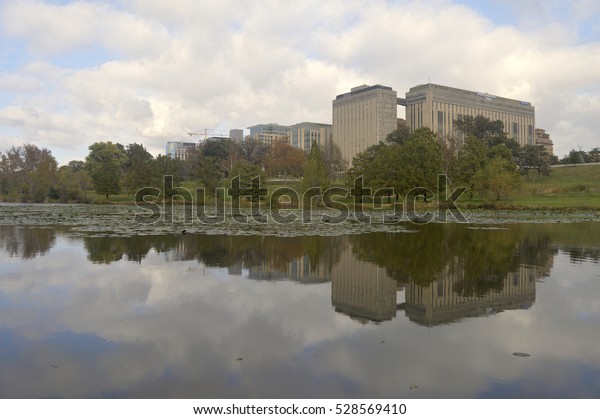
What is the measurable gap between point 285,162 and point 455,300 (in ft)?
313

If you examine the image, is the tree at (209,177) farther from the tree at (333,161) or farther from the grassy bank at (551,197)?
the tree at (333,161)

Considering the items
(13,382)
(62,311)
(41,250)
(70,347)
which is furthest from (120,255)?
(13,382)

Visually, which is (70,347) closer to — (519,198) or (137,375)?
(137,375)

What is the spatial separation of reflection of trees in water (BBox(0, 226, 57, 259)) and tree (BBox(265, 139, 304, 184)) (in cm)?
7980

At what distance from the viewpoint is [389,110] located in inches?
6649

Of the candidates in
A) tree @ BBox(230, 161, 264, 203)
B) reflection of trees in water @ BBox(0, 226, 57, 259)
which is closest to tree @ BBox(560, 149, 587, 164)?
tree @ BBox(230, 161, 264, 203)

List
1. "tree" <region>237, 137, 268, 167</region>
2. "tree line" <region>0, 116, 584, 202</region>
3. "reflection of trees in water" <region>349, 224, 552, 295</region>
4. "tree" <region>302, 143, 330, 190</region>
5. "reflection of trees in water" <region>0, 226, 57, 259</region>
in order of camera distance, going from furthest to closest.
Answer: "tree" <region>237, 137, 268, 167</region>, "tree" <region>302, 143, 330, 190</region>, "tree line" <region>0, 116, 584, 202</region>, "reflection of trees in water" <region>0, 226, 57, 259</region>, "reflection of trees in water" <region>349, 224, 552, 295</region>

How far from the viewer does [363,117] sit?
6801 inches

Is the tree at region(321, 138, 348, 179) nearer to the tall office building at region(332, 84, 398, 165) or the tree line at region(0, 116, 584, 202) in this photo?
the tree line at region(0, 116, 584, 202)

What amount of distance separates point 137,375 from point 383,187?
54.2 metres

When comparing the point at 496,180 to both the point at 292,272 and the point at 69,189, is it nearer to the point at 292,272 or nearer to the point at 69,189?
the point at 292,272

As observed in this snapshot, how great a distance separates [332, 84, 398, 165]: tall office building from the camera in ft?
547

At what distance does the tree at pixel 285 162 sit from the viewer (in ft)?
342

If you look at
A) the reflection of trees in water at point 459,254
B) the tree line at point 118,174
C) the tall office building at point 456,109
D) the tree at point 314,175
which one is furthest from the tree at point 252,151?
the reflection of trees in water at point 459,254
